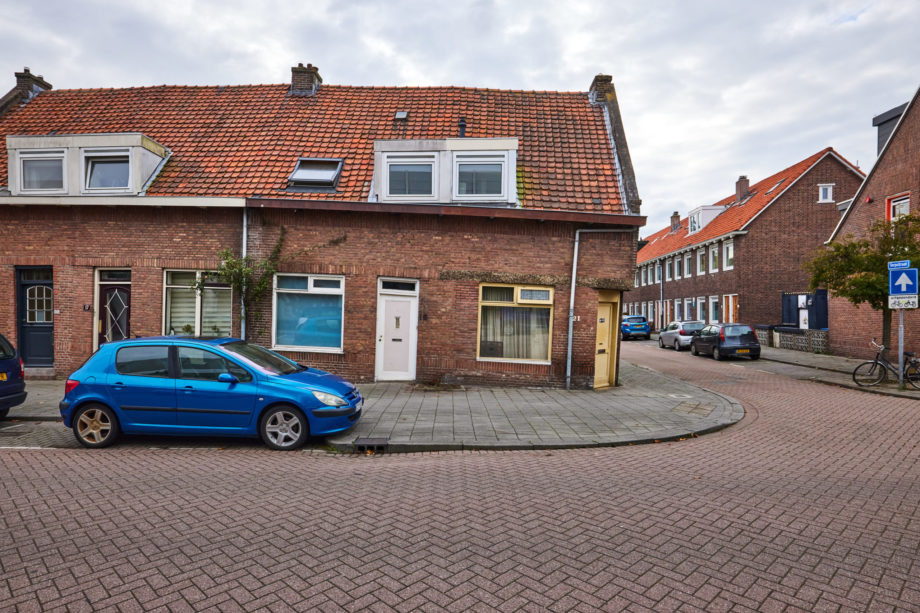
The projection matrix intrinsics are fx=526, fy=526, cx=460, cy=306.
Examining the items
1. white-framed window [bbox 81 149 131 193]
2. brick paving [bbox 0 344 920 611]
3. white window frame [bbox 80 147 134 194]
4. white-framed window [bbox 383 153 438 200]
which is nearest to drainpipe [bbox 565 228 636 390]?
white-framed window [bbox 383 153 438 200]

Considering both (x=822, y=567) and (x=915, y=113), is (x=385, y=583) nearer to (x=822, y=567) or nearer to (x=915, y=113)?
(x=822, y=567)

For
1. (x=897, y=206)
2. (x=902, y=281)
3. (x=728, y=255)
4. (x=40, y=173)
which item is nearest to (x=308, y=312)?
(x=40, y=173)

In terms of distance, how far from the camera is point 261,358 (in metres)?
7.61

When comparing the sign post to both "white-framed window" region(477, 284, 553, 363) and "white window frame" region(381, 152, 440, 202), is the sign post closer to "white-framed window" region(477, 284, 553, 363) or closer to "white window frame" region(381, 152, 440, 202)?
"white-framed window" region(477, 284, 553, 363)

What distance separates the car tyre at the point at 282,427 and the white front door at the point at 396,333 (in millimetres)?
5169

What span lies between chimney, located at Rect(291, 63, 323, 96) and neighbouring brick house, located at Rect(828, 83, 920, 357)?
17.4 metres

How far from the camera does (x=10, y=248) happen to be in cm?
1258

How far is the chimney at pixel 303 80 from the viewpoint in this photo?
15.6 metres

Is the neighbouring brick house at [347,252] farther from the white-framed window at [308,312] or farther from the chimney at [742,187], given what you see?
the chimney at [742,187]

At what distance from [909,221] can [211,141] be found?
18.2 meters

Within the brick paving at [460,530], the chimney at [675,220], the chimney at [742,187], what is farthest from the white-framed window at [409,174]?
the chimney at [675,220]

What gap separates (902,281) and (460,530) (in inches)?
536

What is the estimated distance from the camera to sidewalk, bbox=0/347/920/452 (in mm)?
7254

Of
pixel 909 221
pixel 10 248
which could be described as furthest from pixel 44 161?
pixel 909 221
